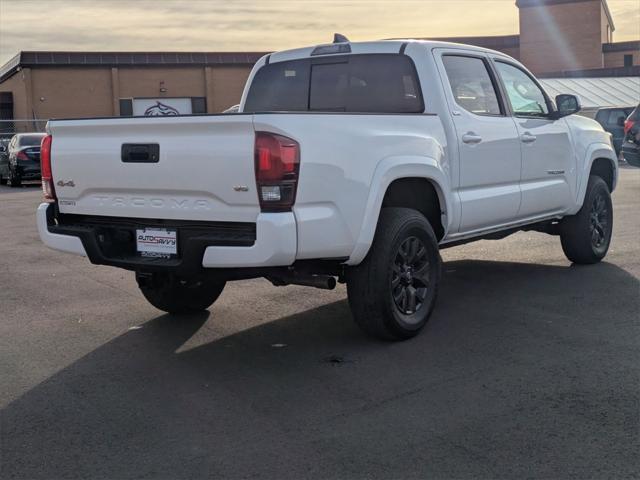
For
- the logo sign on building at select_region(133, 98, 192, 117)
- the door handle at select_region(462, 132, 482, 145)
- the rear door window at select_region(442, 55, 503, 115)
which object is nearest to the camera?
the door handle at select_region(462, 132, 482, 145)

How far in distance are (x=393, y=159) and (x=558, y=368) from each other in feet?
5.38

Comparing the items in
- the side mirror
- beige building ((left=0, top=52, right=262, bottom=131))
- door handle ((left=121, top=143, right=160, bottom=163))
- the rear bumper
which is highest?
beige building ((left=0, top=52, right=262, bottom=131))

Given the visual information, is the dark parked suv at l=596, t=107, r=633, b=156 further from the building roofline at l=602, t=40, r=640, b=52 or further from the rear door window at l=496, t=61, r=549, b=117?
the building roofline at l=602, t=40, r=640, b=52

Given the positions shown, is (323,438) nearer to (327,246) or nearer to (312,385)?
(312,385)

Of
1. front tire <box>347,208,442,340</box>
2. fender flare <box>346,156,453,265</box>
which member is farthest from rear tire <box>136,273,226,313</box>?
fender flare <box>346,156,453,265</box>

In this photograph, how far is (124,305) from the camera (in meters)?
7.40

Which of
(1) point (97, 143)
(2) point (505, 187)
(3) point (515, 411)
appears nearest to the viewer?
(3) point (515, 411)

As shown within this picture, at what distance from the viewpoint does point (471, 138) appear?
6.58 m

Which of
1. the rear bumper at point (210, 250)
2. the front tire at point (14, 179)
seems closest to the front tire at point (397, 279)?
the rear bumper at point (210, 250)

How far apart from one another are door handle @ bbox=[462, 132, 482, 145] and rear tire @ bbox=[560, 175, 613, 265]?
2.24m

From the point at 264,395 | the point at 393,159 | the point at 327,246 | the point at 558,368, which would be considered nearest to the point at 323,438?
the point at 264,395

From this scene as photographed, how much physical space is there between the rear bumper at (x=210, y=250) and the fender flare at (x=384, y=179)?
1.88 ft

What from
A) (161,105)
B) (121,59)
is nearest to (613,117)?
(161,105)

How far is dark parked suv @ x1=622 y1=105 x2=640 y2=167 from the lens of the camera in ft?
56.4
